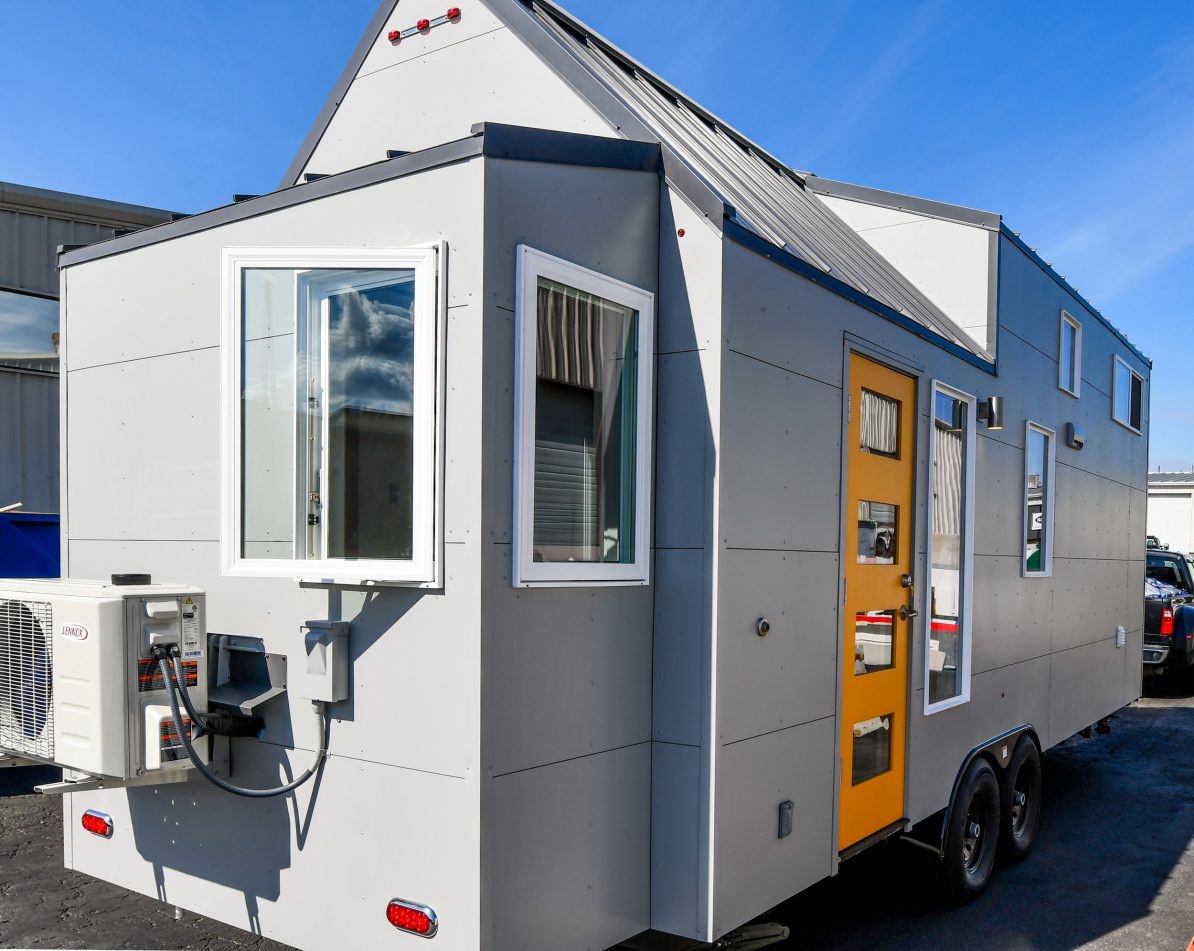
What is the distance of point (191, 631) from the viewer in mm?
2904

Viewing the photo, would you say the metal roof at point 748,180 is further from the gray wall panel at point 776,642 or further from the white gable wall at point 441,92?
the gray wall panel at point 776,642

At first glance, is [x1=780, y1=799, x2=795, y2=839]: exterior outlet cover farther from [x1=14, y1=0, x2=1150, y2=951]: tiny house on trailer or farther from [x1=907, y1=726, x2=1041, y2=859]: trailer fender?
[x1=907, y1=726, x2=1041, y2=859]: trailer fender

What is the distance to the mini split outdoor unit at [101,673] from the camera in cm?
273

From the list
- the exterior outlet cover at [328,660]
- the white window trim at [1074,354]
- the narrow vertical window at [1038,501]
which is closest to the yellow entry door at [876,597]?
the narrow vertical window at [1038,501]

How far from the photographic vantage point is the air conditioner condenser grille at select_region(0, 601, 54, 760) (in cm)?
288

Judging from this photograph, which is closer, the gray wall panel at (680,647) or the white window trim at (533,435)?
the white window trim at (533,435)

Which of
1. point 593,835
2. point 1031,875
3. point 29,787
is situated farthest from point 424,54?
point 29,787

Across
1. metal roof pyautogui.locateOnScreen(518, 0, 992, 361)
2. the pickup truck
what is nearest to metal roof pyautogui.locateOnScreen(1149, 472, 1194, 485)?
the pickup truck

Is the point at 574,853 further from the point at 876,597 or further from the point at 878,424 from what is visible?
the point at 878,424

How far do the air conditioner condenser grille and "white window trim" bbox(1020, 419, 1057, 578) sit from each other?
Result: 485 centimetres

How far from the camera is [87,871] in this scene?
11.5 ft

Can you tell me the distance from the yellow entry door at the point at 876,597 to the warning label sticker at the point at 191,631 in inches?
91.7

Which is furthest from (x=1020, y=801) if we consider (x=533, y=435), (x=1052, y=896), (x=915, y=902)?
(x=533, y=435)

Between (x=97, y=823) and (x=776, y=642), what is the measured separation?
8.05 ft
